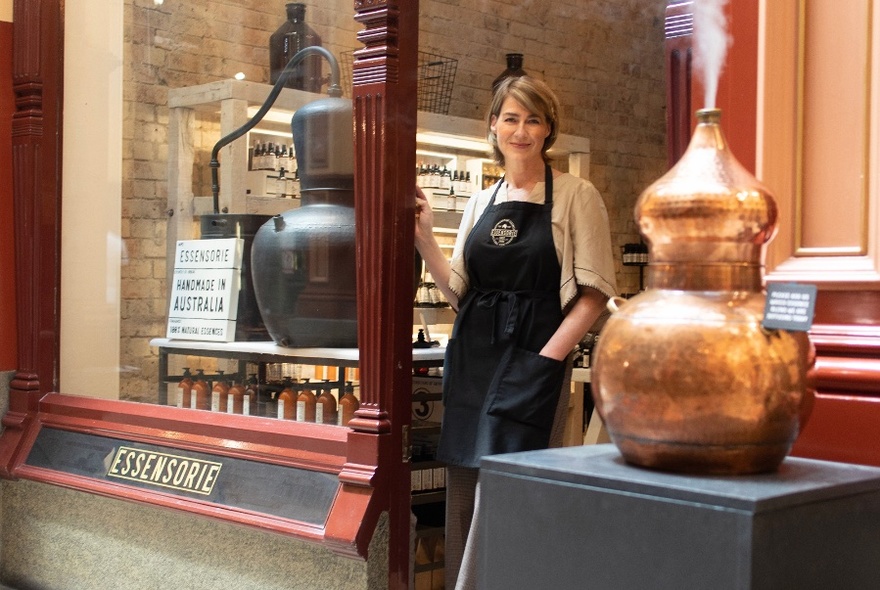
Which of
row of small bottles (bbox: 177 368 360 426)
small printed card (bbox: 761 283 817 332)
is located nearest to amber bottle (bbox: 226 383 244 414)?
row of small bottles (bbox: 177 368 360 426)

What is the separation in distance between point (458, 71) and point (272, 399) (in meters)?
3.89

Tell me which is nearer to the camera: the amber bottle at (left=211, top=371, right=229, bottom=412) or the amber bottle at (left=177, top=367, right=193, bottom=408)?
the amber bottle at (left=211, top=371, right=229, bottom=412)

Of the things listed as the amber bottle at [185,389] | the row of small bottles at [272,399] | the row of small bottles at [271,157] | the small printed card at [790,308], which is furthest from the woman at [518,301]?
the small printed card at [790,308]

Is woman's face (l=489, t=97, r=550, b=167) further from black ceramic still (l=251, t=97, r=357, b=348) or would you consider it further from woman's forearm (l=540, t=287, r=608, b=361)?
black ceramic still (l=251, t=97, r=357, b=348)

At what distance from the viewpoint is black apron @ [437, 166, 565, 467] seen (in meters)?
2.48

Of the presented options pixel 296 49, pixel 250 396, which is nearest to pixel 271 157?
pixel 296 49

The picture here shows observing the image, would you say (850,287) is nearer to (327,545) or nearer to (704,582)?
(704,582)

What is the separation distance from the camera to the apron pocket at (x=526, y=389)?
8.12 ft

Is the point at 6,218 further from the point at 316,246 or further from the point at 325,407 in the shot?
the point at 325,407

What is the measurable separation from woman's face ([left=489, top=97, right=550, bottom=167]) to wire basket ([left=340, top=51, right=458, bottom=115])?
2.56 meters

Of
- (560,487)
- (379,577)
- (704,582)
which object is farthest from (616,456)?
(379,577)

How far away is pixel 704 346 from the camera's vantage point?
1.18 meters

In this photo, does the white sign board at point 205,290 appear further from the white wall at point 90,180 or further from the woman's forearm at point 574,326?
the woman's forearm at point 574,326

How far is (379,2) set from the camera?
2.65m
